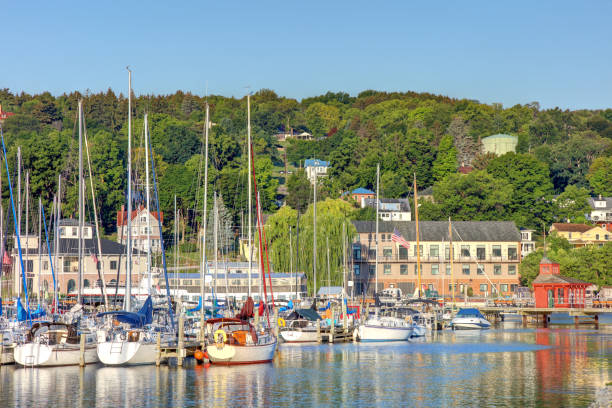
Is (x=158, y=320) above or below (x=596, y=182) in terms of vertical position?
below

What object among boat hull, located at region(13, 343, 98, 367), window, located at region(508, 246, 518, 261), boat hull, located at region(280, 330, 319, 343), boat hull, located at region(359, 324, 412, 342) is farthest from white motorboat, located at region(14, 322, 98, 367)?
window, located at region(508, 246, 518, 261)

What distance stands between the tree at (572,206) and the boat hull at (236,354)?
405 ft

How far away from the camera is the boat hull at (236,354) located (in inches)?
2119

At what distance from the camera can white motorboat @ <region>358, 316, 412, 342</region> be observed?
7481 cm

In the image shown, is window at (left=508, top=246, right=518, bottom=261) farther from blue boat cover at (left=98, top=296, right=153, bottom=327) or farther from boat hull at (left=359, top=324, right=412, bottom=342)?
blue boat cover at (left=98, top=296, right=153, bottom=327)

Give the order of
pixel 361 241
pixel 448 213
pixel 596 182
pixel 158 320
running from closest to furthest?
pixel 158 320 < pixel 361 241 < pixel 448 213 < pixel 596 182

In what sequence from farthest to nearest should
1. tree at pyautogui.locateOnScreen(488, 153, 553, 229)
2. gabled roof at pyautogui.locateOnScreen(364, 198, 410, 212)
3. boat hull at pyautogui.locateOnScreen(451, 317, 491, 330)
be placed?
gabled roof at pyautogui.locateOnScreen(364, 198, 410, 212), tree at pyautogui.locateOnScreen(488, 153, 553, 229), boat hull at pyautogui.locateOnScreen(451, 317, 491, 330)

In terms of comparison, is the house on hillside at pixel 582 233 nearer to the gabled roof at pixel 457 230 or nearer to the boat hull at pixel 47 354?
the gabled roof at pixel 457 230

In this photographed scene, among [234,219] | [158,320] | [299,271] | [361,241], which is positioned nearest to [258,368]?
[158,320]

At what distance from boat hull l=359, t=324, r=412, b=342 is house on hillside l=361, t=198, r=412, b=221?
89153 mm

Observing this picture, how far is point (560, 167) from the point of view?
19862 cm

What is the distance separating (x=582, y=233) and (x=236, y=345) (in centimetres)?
11719

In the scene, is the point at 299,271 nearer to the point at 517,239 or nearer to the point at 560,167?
the point at 517,239

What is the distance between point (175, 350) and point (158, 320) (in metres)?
9.16
